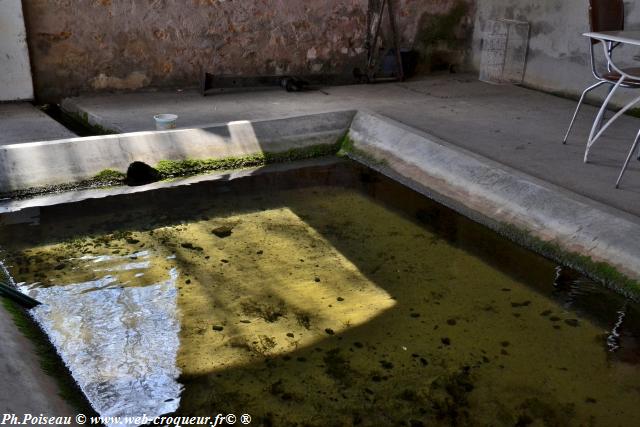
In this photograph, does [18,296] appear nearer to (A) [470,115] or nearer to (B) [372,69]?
(A) [470,115]

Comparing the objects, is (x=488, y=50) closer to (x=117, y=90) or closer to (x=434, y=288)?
(x=117, y=90)

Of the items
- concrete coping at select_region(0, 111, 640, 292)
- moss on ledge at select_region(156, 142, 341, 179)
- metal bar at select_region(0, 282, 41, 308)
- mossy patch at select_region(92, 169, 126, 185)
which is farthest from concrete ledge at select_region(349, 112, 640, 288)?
metal bar at select_region(0, 282, 41, 308)

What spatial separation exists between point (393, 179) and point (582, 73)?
8.49 ft

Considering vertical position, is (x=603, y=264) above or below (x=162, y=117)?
below

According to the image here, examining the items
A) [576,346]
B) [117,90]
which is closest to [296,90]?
[117,90]

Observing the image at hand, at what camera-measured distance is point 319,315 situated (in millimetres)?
3189

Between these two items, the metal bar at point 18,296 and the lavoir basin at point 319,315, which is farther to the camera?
the metal bar at point 18,296

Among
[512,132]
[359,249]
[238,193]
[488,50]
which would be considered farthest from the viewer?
[488,50]

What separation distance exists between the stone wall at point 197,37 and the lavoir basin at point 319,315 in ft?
6.84

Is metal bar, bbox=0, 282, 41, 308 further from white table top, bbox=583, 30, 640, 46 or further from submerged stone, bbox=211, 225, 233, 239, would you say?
white table top, bbox=583, 30, 640, 46

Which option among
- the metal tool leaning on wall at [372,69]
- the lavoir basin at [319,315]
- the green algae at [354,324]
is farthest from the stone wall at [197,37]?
the green algae at [354,324]

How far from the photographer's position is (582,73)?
6.29 metres

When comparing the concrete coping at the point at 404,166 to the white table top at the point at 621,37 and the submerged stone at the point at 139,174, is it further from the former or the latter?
the white table top at the point at 621,37

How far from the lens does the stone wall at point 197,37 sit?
5891 mm
